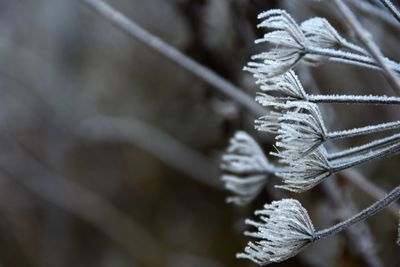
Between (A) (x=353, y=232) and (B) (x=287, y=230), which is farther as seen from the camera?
(A) (x=353, y=232)

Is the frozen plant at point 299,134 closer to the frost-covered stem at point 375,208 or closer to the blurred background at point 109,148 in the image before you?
the frost-covered stem at point 375,208

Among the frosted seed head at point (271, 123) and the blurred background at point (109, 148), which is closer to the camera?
the frosted seed head at point (271, 123)

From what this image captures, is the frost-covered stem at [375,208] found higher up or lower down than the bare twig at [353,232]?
lower down

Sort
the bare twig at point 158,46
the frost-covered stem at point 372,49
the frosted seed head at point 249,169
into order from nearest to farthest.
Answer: the frost-covered stem at point 372,49 → the frosted seed head at point 249,169 → the bare twig at point 158,46

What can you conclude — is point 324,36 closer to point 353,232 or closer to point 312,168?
point 312,168

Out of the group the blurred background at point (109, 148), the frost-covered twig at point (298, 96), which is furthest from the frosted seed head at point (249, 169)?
the blurred background at point (109, 148)

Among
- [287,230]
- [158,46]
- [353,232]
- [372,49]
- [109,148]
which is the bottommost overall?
[287,230]

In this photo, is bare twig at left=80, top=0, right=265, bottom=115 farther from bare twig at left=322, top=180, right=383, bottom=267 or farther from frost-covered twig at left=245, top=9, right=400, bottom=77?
frost-covered twig at left=245, top=9, right=400, bottom=77

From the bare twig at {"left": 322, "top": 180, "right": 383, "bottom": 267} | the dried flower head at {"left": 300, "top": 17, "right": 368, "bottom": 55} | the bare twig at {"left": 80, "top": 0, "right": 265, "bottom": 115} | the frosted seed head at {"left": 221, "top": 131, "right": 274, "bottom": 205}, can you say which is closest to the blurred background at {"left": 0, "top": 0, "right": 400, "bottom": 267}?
the bare twig at {"left": 322, "top": 180, "right": 383, "bottom": 267}

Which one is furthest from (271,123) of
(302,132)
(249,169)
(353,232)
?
(353,232)
